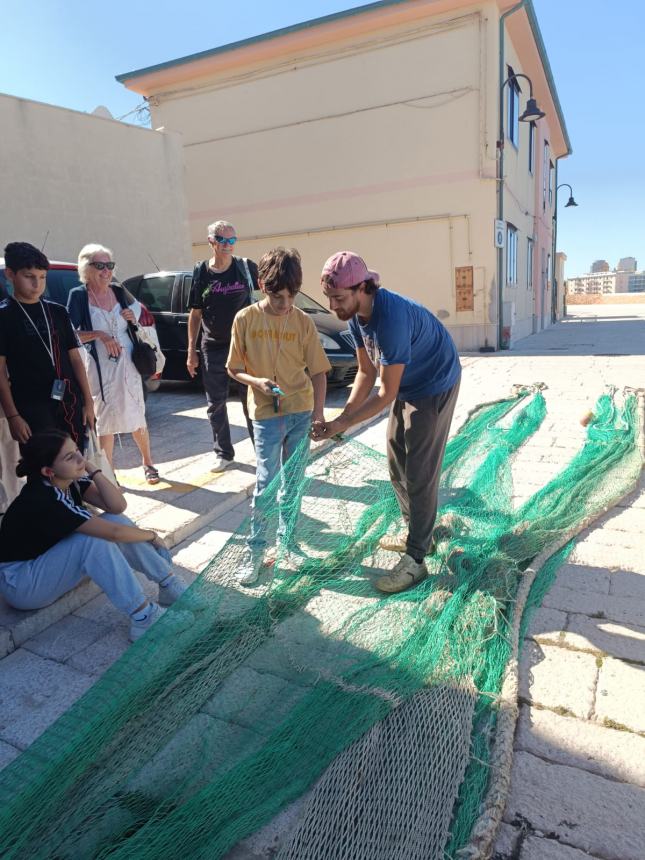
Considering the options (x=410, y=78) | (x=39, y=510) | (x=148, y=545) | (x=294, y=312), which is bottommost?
(x=148, y=545)

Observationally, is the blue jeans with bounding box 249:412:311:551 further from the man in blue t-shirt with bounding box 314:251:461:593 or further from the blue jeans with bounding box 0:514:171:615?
the blue jeans with bounding box 0:514:171:615

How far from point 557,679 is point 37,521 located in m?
2.13

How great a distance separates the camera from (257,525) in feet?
9.12

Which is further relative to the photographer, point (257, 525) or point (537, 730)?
point (257, 525)

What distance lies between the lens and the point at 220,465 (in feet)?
15.0

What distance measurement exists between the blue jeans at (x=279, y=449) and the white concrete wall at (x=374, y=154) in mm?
9994

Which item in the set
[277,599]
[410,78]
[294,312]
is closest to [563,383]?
[294,312]

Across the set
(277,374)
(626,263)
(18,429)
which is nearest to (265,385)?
(277,374)

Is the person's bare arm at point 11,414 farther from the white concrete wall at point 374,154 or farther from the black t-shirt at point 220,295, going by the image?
the white concrete wall at point 374,154

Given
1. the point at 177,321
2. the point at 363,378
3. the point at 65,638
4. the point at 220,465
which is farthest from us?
the point at 177,321

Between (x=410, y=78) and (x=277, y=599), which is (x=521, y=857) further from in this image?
(x=410, y=78)

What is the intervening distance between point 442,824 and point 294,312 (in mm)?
2253

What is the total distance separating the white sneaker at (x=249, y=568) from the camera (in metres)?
2.61

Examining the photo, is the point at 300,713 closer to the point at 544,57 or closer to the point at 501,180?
the point at 501,180
